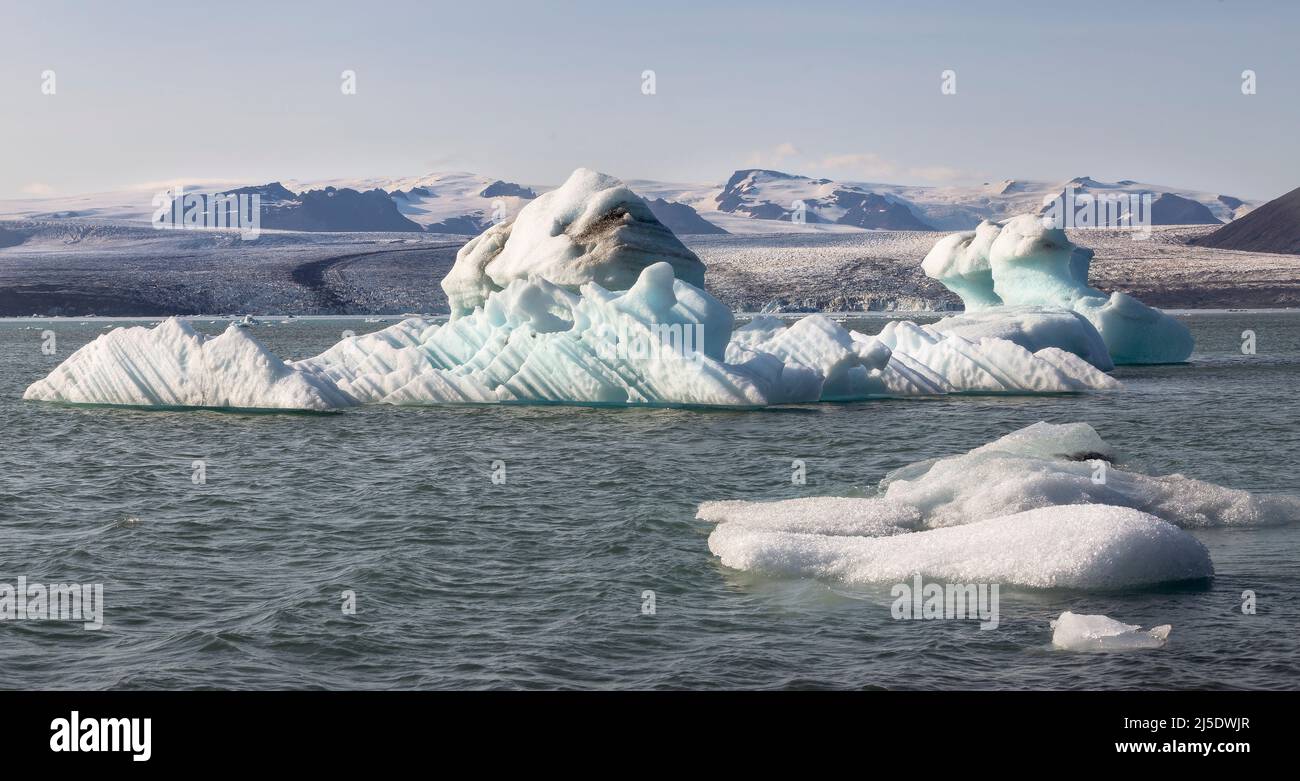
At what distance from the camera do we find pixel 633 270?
90.2 ft

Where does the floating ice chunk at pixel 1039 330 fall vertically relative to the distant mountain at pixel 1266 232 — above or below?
Answer: below

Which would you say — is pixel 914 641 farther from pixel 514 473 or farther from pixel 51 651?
pixel 514 473

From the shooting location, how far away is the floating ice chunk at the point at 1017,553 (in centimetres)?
1003

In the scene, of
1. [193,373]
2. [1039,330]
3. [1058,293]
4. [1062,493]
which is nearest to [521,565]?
[1062,493]

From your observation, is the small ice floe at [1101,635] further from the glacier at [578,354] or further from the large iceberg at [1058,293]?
the large iceberg at [1058,293]

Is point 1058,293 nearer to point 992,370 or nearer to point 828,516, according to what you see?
point 992,370

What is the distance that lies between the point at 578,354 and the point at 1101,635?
16.7 metres

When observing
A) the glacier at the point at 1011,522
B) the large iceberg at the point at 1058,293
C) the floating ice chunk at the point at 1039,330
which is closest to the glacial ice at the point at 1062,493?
the glacier at the point at 1011,522

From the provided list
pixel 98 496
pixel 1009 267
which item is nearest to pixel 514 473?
pixel 98 496

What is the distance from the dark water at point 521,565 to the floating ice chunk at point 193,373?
1251 mm

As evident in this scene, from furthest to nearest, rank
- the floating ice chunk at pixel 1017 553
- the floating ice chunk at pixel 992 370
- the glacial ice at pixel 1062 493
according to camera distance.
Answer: the floating ice chunk at pixel 992 370, the glacial ice at pixel 1062 493, the floating ice chunk at pixel 1017 553

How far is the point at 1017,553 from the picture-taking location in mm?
10289

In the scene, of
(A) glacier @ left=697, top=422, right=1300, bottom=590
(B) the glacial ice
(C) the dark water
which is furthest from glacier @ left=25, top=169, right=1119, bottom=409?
(B) the glacial ice
